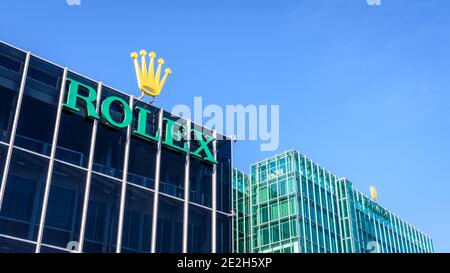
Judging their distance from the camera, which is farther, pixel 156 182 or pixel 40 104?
pixel 156 182

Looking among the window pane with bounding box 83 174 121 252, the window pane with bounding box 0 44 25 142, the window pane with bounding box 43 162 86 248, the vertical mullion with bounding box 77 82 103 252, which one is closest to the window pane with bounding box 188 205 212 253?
the window pane with bounding box 83 174 121 252

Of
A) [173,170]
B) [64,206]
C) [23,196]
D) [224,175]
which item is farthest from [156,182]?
[23,196]

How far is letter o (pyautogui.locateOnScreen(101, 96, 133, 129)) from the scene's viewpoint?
34.3 m

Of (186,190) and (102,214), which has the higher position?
(186,190)

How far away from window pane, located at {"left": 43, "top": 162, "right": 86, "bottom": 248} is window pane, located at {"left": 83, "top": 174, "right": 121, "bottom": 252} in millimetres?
767

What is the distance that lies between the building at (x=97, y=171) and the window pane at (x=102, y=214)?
61 mm

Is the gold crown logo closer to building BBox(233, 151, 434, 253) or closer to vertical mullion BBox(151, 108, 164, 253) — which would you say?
vertical mullion BBox(151, 108, 164, 253)

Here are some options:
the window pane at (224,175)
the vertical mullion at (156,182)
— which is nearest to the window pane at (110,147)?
the vertical mullion at (156,182)

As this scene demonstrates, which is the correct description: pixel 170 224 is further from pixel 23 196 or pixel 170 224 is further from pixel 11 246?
pixel 11 246

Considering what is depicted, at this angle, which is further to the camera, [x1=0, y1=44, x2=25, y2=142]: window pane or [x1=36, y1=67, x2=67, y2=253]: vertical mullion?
[x1=0, y1=44, x2=25, y2=142]: window pane

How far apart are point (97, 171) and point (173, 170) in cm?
614

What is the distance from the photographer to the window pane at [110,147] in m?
33.9

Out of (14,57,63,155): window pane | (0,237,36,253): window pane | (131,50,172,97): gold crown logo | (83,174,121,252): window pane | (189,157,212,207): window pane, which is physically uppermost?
(131,50,172,97): gold crown logo

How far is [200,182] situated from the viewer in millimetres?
38125
